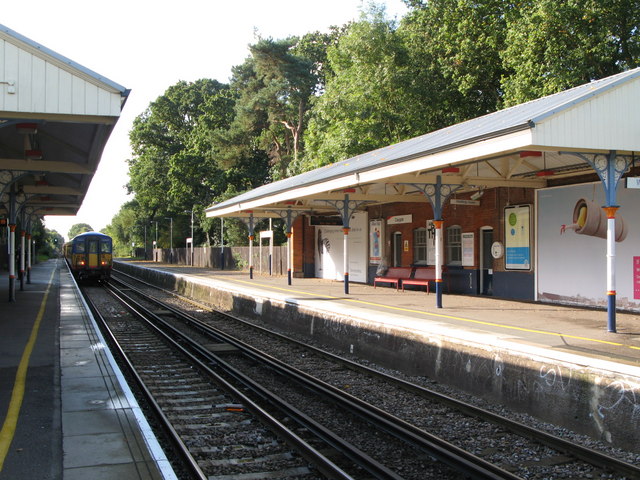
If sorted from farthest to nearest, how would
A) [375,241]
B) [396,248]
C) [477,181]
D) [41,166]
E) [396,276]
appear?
[375,241] < [396,248] < [396,276] < [477,181] < [41,166]

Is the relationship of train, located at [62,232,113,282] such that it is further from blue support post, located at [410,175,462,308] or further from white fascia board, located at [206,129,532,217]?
blue support post, located at [410,175,462,308]

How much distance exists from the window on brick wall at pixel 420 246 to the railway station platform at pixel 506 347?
Answer: 3.64 m

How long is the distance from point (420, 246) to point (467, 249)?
2.72 m

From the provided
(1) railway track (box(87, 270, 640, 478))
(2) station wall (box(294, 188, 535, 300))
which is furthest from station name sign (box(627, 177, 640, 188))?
(2) station wall (box(294, 188, 535, 300))

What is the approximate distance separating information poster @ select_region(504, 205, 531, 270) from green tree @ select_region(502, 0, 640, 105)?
10646 millimetres

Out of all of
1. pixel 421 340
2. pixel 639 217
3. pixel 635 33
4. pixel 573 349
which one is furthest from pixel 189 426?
pixel 635 33

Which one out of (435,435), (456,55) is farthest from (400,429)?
(456,55)

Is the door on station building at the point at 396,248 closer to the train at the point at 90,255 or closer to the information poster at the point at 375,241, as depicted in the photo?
the information poster at the point at 375,241

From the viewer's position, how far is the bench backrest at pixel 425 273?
1864 centimetres

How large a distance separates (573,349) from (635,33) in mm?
20873

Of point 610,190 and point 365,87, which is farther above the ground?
point 365,87

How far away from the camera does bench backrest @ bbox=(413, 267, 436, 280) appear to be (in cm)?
1864

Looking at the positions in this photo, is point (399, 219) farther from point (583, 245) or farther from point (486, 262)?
point (583, 245)

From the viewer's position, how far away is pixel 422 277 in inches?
745
